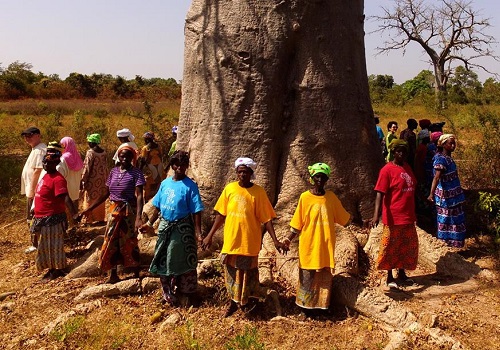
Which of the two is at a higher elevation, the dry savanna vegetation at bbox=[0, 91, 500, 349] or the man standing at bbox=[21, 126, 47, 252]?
the man standing at bbox=[21, 126, 47, 252]

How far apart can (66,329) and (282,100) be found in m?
2.62

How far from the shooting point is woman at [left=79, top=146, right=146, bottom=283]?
3859 mm

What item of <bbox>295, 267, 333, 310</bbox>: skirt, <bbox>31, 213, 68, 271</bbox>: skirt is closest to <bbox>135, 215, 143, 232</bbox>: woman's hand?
<bbox>31, 213, 68, 271</bbox>: skirt

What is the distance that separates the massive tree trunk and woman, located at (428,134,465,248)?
0.77 m

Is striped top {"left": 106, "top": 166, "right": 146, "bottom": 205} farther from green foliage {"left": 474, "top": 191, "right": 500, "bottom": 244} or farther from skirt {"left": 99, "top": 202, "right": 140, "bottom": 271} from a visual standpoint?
green foliage {"left": 474, "top": 191, "right": 500, "bottom": 244}

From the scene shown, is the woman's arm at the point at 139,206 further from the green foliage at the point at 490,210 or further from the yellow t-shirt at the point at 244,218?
the green foliage at the point at 490,210

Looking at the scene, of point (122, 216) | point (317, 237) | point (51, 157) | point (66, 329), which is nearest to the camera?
point (66, 329)

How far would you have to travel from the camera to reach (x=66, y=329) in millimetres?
3150

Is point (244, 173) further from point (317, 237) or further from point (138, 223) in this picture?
point (138, 223)

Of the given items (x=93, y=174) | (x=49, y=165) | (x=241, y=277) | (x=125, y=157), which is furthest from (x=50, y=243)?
(x=241, y=277)

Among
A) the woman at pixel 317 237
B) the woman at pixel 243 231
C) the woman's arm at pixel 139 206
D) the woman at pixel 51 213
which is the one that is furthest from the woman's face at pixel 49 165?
the woman at pixel 317 237

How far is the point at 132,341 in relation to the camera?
123 inches

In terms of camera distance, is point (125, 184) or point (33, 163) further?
point (33, 163)

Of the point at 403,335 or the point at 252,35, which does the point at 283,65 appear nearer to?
the point at 252,35
